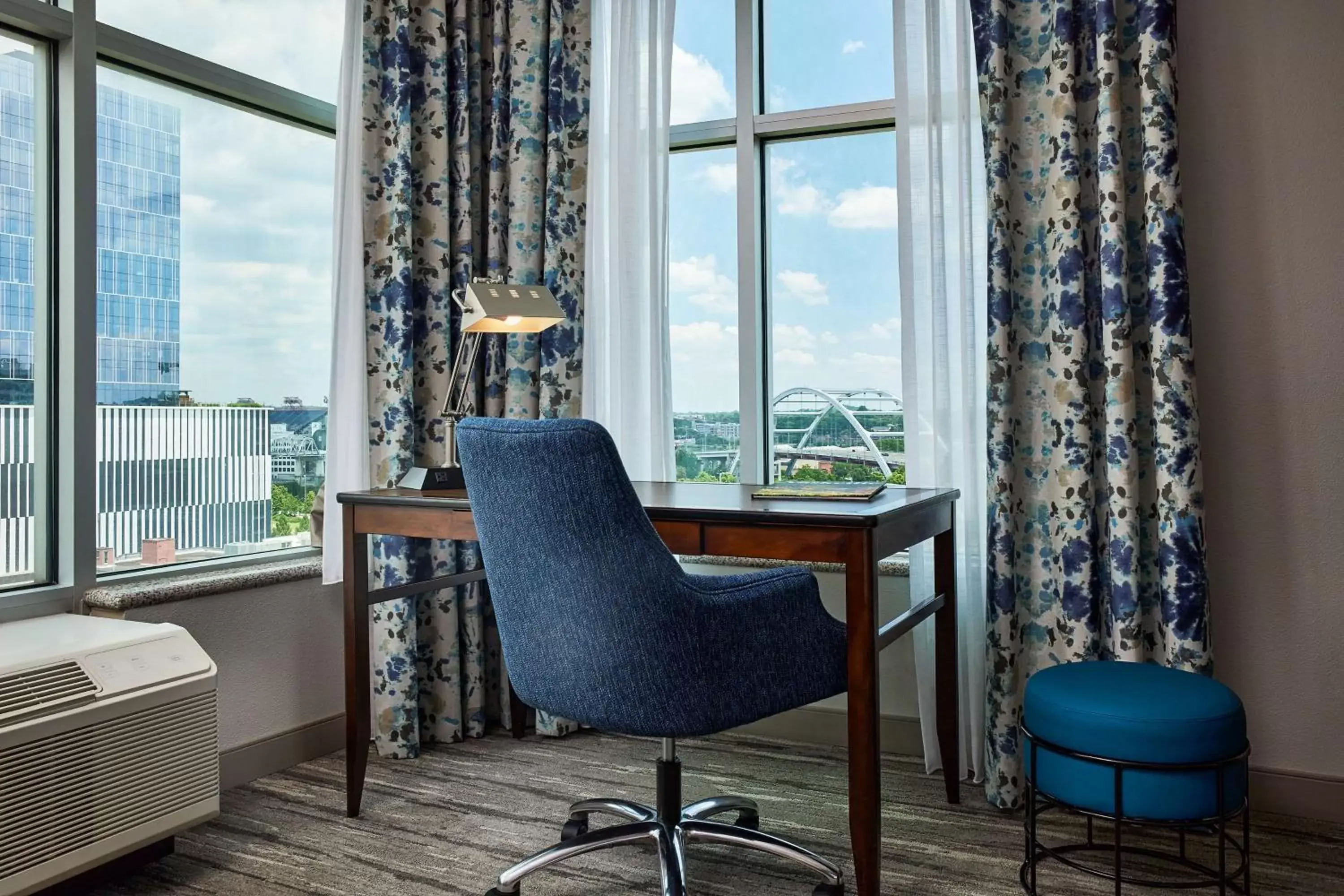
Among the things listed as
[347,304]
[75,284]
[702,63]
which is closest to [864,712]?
[347,304]

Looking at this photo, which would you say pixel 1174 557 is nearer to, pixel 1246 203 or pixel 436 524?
pixel 1246 203

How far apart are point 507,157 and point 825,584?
5.34ft

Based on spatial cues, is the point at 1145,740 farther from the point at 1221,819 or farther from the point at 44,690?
the point at 44,690

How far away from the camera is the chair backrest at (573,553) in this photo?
1.57m

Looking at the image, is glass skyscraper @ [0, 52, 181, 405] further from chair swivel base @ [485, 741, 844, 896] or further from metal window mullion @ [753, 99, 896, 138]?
metal window mullion @ [753, 99, 896, 138]

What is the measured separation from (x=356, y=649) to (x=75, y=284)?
108 centimetres

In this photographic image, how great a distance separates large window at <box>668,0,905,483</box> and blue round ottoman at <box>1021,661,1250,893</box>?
1139mm

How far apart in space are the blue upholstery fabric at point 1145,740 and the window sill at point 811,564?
83cm

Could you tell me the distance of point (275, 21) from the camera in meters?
2.74

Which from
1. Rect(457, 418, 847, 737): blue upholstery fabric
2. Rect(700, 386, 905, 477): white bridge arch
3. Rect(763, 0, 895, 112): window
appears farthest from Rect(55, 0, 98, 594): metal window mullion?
Rect(763, 0, 895, 112): window

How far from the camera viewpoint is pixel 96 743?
1823 millimetres

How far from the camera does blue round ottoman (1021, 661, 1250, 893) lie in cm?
164

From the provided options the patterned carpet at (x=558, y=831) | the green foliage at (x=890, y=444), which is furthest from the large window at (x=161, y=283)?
the green foliage at (x=890, y=444)

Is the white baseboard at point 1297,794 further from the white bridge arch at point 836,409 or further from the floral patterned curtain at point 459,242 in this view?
the floral patterned curtain at point 459,242
